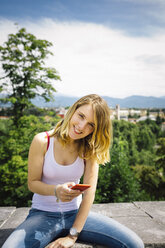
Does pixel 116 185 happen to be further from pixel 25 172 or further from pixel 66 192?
pixel 25 172

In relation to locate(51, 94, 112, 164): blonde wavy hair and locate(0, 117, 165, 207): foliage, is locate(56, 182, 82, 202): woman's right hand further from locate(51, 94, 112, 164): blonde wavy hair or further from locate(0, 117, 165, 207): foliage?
locate(0, 117, 165, 207): foliage

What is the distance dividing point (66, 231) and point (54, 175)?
507 millimetres

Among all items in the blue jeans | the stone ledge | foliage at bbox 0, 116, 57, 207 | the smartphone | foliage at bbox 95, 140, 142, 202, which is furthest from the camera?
foliage at bbox 0, 116, 57, 207

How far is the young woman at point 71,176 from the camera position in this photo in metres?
1.70

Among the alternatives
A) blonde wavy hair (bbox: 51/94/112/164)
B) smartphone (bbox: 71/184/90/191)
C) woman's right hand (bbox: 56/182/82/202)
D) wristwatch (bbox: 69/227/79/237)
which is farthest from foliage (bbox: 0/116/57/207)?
smartphone (bbox: 71/184/90/191)

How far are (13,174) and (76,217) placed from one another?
22.5ft

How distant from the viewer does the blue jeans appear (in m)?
1.59

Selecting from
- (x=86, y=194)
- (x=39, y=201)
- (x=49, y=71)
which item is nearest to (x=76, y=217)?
(x=86, y=194)

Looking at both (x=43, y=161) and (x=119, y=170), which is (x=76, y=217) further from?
(x=119, y=170)

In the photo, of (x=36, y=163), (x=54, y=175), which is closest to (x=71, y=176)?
(x=54, y=175)

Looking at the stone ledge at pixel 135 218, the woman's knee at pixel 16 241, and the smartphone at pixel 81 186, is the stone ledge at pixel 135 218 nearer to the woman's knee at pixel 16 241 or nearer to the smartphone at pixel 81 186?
the woman's knee at pixel 16 241

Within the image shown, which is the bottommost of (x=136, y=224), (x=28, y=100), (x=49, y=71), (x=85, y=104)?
(x=136, y=224)

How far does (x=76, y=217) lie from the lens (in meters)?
1.75

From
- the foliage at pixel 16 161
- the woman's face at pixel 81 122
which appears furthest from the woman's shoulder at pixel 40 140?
the foliage at pixel 16 161
